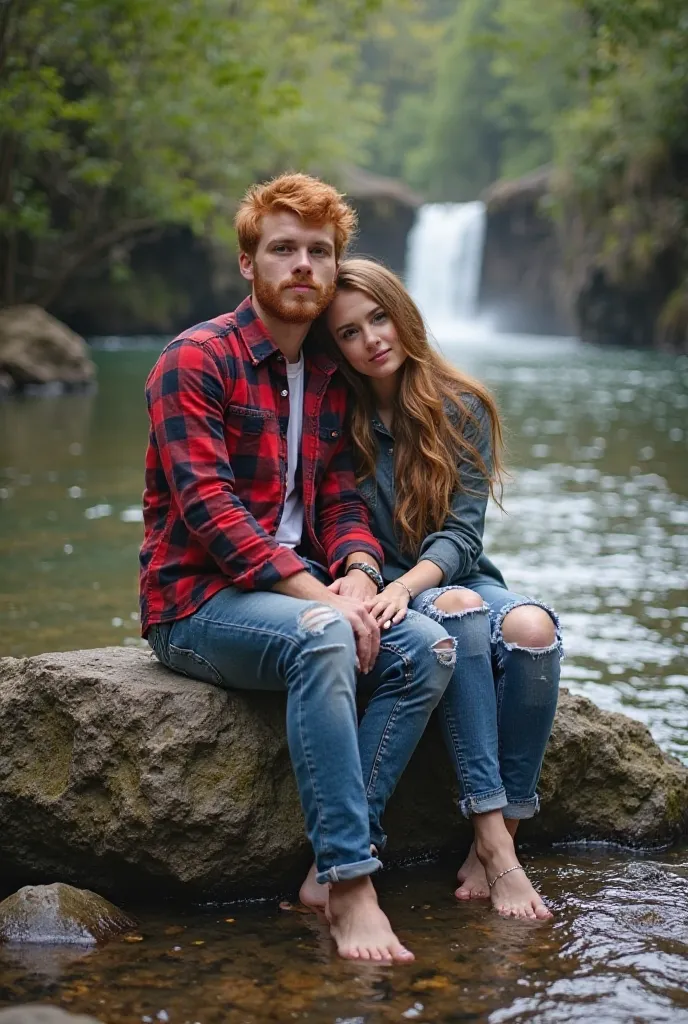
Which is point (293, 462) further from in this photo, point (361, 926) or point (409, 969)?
point (409, 969)

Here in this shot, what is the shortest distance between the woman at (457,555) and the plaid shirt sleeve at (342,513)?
7cm

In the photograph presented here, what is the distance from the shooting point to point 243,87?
20.1 m

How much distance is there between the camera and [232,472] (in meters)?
3.52

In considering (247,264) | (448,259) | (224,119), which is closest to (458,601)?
(247,264)

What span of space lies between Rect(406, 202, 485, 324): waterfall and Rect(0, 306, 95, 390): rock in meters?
23.8

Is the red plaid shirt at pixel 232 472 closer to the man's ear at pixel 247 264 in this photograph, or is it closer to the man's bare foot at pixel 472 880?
the man's ear at pixel 247 264

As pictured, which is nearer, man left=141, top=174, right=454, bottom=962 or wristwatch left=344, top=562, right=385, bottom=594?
man left=141, top=174, right=454, bottom=962

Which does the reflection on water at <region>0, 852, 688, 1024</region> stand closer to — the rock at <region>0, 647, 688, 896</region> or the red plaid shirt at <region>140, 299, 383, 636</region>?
Result: the rock at <region>0, 647, 688, 896</region>

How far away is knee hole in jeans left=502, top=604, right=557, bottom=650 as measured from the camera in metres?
3.49

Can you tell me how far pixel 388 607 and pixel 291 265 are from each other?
3.54 feet

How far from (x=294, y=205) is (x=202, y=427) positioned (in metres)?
0.73

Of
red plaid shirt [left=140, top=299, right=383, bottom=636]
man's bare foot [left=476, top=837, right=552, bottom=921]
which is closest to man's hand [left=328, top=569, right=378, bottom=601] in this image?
red plaid shirt [left=140, top=299, right=383, bottom=636]

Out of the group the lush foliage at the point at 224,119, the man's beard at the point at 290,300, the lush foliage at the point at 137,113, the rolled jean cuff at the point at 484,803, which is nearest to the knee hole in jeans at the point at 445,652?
the rolled jean cuff at the point at 484,803

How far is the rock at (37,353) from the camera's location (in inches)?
778
